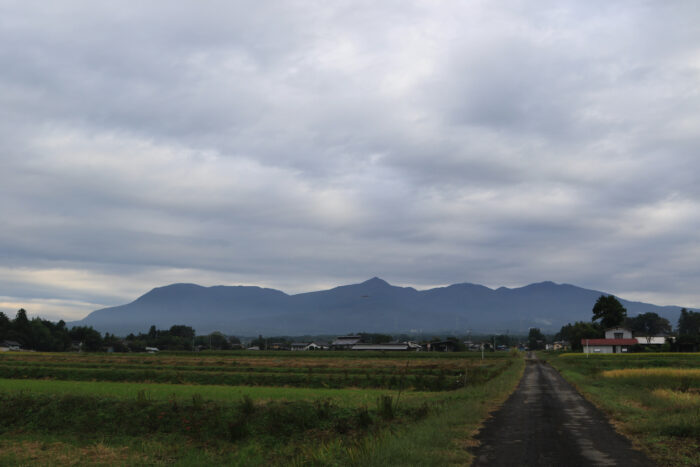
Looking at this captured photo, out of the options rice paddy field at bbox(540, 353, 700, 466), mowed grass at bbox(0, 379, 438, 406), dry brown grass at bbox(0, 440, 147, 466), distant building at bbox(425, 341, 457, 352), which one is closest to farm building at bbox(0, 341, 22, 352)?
mowed grass at bbox(0, 379, 438, 406)

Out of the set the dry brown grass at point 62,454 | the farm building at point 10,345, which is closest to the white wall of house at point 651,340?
the dry brown grass at point 62,454

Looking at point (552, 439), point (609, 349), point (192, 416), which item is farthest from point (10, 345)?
point (552, 439)

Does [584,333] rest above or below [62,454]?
below

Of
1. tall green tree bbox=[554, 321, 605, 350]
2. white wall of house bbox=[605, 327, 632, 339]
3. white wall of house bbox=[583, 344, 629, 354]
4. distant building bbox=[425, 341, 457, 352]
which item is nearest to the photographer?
white wall of house bbox=[583, 344, 629, 354]

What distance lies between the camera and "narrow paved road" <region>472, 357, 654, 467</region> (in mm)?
15469

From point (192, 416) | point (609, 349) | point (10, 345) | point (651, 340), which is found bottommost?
point (10, 345)

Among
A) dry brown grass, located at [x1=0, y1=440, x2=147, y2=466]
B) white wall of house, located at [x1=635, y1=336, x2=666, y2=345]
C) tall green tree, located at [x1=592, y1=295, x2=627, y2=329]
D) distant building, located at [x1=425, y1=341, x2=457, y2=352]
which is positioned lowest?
distant building, located at [x1=425, y1=341, x2=457, y2=352]

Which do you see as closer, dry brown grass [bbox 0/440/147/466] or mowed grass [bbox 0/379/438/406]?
dry brown grass [bbox 0/440/147/466]

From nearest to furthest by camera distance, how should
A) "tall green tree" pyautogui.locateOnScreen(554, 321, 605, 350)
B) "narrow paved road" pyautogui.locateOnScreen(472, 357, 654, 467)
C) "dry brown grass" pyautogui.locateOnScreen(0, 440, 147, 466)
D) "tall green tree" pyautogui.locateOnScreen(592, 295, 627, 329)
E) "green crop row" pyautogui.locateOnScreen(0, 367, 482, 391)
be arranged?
"narrow paved road" pyautogui.locateOnScreen(472, 357, 654, 467)
"dry brown grass" pyautogui.locateOnScreen(0, 440, 147, 466)
"green crop row" pyautogui.locateOnScreen(0, 367, 482, 391)
"tall green tree" pyautogui.locateOnScreen(554, 321, 605, 350)
"tall green tree" pyautogui.locateOnScreen(592, 295, 627, 329)

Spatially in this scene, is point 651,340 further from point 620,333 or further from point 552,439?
point 552,439

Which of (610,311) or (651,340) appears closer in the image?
(651,340)

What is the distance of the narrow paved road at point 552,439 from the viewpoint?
15469mm

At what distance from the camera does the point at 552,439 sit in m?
18.8

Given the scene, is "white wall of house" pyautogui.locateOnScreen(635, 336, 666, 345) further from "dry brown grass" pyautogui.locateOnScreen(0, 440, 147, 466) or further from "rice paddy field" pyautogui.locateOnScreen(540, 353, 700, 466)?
"dry brown grass" pyautogui.locateOnScreen(0, 440, 147, 466)
